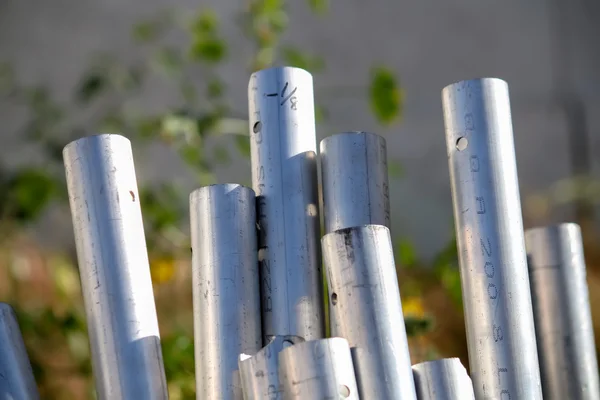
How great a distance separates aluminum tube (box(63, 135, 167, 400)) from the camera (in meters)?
0.53

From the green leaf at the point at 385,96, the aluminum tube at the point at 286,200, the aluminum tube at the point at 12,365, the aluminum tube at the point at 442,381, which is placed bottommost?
the aluminum tube at the point at 442,381

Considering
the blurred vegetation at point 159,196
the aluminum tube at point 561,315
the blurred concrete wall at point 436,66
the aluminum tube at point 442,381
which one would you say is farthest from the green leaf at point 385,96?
the blurred concrete wall at point 436,66

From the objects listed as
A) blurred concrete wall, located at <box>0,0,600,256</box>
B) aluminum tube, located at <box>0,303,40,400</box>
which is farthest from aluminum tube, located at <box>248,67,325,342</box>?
blurred concrete wall, located at <box>0,0,600,256</box>

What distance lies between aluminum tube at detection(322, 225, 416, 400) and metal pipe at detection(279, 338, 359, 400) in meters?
0.02

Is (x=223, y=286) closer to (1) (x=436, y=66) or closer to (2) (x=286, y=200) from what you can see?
(2) (x=286, y=200)

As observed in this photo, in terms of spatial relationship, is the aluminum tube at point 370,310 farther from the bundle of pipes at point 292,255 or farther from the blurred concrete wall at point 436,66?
the blurred concrete wall at point 436,66

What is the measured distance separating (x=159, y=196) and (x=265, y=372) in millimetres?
728

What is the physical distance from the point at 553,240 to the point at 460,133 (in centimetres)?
10

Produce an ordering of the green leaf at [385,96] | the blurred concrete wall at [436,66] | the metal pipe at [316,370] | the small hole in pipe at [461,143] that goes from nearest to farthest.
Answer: the metal pipe at [316,370] < the small hole in pipe at [461,143] < the green leaf at [385,96] < the blurred concrete wall at [436,66]

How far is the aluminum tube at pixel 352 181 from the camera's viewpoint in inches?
21.9

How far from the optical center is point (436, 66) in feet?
5.21

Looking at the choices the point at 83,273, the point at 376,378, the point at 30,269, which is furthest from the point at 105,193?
the point at 30,269

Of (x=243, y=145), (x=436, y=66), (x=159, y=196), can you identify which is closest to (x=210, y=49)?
(x=243, y=145)

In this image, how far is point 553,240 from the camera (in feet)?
2.01
